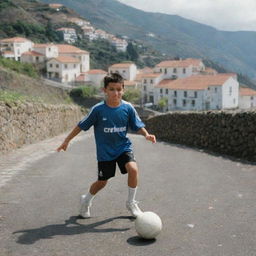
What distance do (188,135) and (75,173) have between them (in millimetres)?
7107

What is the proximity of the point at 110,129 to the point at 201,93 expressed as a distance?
80761mm

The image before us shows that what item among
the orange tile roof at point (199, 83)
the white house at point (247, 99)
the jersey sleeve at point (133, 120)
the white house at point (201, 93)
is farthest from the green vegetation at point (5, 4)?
the jersey sleeve at point (133, 120)

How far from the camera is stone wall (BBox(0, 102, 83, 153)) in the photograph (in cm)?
1062

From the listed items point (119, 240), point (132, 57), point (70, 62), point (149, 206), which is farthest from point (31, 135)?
point (132, 57)

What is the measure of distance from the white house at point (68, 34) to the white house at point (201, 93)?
203 feet

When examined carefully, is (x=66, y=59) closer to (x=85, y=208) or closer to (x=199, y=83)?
(x=199, y=83)

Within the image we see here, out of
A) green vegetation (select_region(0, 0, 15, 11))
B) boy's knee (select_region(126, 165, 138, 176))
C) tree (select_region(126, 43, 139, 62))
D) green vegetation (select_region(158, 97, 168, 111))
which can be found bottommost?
green vegetation (select_region(158, 97, 168, 111))

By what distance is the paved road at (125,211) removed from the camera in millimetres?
3943

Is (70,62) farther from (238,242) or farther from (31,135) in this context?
(238,242)

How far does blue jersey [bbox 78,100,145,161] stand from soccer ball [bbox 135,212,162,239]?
2.77 feet

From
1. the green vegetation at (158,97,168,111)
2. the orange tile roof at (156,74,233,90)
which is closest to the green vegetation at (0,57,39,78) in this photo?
the green vegetation at (158,97,168,111)

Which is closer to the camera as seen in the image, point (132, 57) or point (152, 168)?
point (152, 168)

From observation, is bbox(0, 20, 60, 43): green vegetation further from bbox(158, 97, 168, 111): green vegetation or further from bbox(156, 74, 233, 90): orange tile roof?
bbox(156, 74, 233, 90): orange tile roof

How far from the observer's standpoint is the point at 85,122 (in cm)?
485
